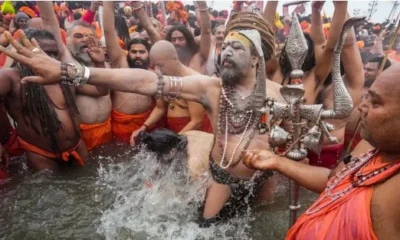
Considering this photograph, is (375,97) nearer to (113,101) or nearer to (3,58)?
(113,101)

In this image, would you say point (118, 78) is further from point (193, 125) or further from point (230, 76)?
point (193, 125)

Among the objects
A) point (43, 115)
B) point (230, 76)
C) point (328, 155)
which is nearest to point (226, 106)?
point (230, 76)

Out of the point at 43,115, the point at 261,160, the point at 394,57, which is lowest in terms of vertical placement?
the point at 394,57

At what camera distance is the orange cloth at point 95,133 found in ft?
12.8

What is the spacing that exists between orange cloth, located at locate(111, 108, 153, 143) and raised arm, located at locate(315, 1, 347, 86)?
6.43 feet

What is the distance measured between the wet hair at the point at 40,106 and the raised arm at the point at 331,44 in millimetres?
2344

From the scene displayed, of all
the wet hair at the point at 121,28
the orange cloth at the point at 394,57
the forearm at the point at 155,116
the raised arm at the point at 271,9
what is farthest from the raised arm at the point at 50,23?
the orange cloth at the point at 394,57

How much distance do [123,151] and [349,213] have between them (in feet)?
10.4

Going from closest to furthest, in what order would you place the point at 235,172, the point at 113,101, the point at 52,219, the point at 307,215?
1. the point at 307,215
2. the point at 235,172
3. the point at 52,219
4. the point at 113,101

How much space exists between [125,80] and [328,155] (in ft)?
7.14

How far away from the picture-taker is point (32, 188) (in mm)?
3314

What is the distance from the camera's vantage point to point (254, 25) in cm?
250

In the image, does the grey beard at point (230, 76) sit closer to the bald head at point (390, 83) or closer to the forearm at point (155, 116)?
the bald head at point (390, 83)

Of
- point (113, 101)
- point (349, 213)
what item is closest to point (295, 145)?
point (349, 213)
